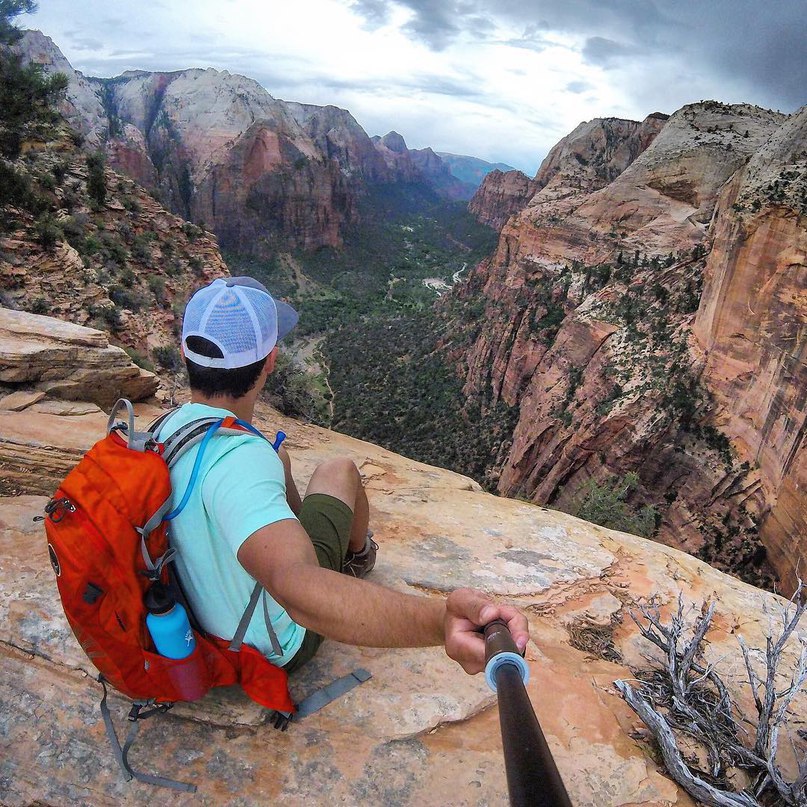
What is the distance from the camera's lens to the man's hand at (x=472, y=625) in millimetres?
1311

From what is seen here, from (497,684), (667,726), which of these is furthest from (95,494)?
(667,726)

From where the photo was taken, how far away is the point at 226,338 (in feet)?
6.41

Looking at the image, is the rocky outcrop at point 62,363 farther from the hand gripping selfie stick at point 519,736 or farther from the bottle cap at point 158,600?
the hand gripping selfie stick at point 519,736

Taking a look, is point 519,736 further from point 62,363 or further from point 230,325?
point 62,363

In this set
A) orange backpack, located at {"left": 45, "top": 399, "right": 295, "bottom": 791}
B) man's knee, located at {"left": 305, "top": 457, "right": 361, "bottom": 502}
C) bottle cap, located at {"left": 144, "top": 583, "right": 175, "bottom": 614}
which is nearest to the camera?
orange backpack, located at {"left": 45, "top": 399, "right": 295, "bottom": 791}

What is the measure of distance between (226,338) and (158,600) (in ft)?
3.05

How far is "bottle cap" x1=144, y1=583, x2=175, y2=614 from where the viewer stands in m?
1.75

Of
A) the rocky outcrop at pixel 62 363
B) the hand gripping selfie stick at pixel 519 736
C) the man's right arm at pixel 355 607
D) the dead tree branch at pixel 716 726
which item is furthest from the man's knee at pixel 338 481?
the rocky outcrop at pixel 62 363

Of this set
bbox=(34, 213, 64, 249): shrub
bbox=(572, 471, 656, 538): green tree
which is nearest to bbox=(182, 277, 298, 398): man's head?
bbox=(572, 471, 656, 538): green tree

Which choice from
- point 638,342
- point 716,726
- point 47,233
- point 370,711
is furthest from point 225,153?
point 716,726

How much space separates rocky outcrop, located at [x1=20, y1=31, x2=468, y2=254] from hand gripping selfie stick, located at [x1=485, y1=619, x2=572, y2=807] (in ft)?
208

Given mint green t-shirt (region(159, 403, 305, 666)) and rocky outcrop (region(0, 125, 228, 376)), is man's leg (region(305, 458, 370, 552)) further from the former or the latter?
rocky outcrop (region(0, 125, 228, 376))

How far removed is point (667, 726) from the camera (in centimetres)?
239

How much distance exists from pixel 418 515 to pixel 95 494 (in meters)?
3.85
